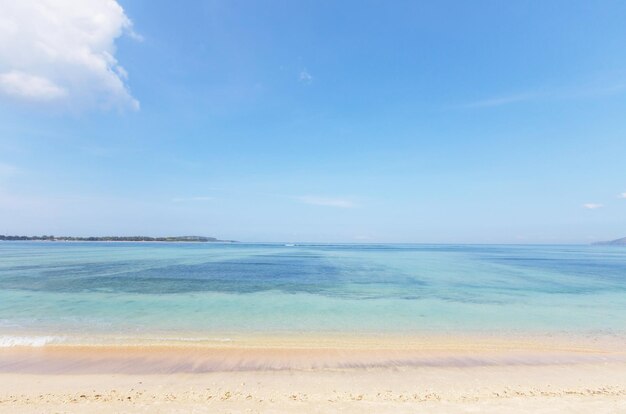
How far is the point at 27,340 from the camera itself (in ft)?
35.5

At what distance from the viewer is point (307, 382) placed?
7.88 metres

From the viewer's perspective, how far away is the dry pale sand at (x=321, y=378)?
6504 mm

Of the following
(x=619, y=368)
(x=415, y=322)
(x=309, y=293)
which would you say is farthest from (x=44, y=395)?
(x=309, y=293)

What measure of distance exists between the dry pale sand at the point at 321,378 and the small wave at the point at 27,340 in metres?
0.57

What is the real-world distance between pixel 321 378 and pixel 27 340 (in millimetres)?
9730

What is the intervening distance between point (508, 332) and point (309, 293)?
11.5 meters

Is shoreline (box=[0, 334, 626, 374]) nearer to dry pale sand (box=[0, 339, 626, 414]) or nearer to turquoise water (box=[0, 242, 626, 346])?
dry pale sand (box=[0, 339, 626, 414])

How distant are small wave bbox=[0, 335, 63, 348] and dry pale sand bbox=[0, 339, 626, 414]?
57 cm

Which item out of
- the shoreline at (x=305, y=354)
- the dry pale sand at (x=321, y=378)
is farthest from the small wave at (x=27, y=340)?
Result: the dry pale sand at (x=321, y=378)

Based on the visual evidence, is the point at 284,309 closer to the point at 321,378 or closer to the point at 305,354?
the point at 305,354

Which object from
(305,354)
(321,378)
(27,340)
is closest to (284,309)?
(305,354)

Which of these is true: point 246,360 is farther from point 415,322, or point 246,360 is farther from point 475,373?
point 415,322

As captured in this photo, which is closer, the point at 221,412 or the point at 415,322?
the point at 221,412

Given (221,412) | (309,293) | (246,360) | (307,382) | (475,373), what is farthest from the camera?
(309,293)
